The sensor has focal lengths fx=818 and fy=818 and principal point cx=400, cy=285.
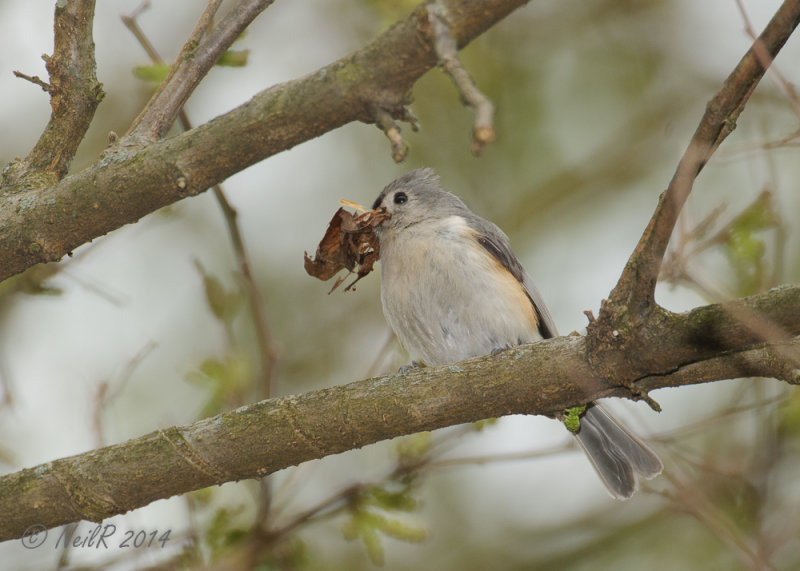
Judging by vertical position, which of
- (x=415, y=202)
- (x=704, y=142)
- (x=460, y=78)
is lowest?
(x=704, y=142)

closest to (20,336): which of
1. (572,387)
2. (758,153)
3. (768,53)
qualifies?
(572,387)

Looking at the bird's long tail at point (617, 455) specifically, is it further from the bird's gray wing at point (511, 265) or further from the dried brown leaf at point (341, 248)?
the dried brown leaf at point (341, 248)

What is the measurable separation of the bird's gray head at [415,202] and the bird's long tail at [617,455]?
54.2 inches

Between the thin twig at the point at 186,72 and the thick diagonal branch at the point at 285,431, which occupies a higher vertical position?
the thin twig at the point at 186,72

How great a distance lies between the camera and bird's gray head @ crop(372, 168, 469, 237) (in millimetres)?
4555

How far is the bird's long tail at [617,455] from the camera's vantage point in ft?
13.0

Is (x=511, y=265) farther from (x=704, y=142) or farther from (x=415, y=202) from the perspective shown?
(x=704, y=142)

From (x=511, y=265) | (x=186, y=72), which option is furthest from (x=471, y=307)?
(x=186, y=72)

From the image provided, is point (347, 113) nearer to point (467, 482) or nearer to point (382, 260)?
point (382, 260)

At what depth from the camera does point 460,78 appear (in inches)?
73.1

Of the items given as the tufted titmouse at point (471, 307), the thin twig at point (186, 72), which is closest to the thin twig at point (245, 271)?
the thin twig at point (186, 72)

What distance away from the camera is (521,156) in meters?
7.09

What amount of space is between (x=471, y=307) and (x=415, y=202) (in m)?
0.89

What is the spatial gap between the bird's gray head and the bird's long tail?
1.38 metres
